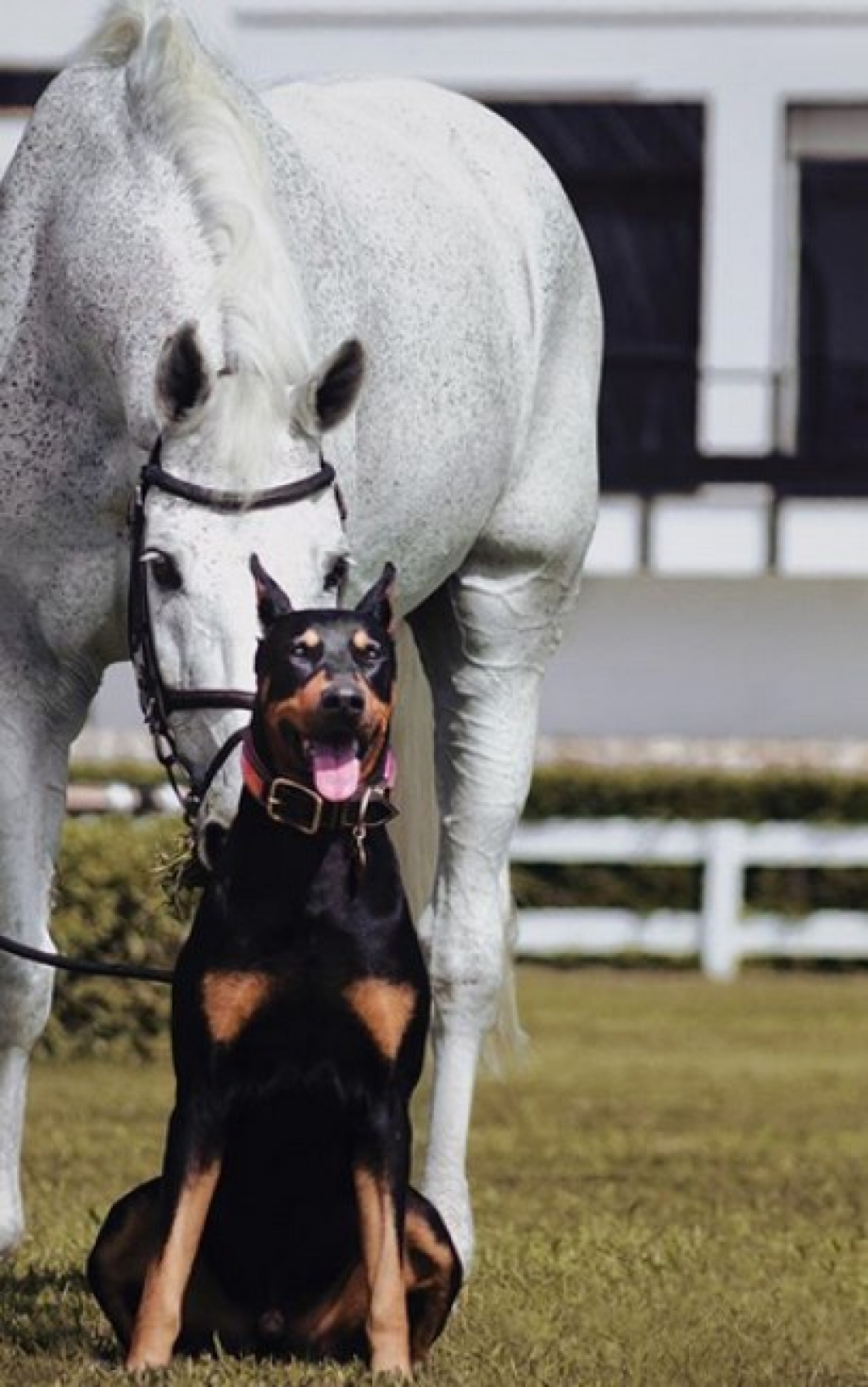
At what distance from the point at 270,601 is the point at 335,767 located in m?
0.28

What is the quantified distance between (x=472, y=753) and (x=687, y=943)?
9651mm

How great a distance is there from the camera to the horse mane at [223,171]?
5.31 m

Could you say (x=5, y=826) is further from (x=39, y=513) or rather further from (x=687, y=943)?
(x=687, y=943)

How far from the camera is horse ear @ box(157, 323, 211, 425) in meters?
5.17

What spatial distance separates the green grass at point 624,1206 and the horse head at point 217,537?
986 mm

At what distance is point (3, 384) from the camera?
5.86m

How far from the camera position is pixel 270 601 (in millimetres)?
4824

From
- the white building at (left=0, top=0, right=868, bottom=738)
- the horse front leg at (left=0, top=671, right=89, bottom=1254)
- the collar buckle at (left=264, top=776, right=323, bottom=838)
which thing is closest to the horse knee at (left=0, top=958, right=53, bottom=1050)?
the horse front leg at (left=0, top=671, right=89, bottom=1254)

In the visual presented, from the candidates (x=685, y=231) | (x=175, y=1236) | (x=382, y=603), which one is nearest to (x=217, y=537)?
(x=382, y=603)

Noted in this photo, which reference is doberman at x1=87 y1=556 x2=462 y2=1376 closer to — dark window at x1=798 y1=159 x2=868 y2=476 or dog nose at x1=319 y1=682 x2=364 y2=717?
dog nose at x1=319 y1=682 x2=364 y2=717

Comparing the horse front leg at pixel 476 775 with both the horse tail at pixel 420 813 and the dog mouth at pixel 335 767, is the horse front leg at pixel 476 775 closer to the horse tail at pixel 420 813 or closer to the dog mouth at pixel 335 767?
the horse tail at pixel 420 813

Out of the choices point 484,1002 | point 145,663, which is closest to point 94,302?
point 145,663

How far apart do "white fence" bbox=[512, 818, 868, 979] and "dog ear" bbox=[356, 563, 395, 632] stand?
11526 mm

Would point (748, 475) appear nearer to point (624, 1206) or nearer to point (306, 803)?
point (624, 1206)
